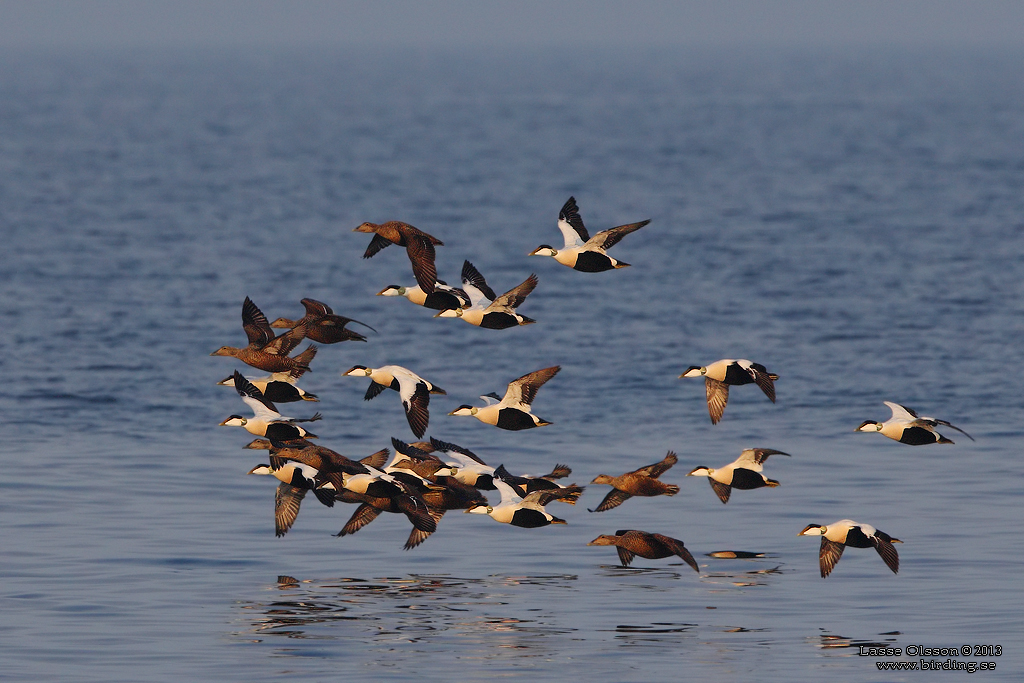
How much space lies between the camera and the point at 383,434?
31.5 meters

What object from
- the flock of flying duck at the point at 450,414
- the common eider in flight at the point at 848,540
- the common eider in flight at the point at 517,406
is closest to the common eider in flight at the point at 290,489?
the flock of flying duck at the point at 450,414

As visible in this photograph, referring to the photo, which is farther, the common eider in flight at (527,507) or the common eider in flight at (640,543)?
the common eider in flight at (640,543)

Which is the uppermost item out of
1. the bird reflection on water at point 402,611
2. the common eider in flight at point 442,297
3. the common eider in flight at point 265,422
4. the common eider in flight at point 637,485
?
the common eider in flight at point 442,297

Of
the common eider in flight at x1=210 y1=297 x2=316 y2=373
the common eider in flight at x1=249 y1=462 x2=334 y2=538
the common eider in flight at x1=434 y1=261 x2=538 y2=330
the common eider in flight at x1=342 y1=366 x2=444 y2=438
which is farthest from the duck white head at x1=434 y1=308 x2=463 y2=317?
the common eider in flight at x1=249 y1=462 x2=334 y2=538

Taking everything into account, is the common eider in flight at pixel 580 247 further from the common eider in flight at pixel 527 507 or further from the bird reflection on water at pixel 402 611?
the bird reflection on water at pixel 402 611

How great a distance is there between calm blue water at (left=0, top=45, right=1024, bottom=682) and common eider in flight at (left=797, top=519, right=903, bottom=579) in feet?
1.93

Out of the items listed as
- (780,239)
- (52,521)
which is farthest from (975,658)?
(780,239)

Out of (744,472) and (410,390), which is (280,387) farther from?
(744,472)

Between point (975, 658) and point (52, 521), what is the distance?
42.9ft

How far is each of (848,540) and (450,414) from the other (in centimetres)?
511

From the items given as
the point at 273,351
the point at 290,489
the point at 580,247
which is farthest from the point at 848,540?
the point at 273,351

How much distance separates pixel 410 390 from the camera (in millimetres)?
Answer: 20891

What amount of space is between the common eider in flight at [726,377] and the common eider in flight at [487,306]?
7.64ft

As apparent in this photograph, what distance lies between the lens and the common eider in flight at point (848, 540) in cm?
2108
